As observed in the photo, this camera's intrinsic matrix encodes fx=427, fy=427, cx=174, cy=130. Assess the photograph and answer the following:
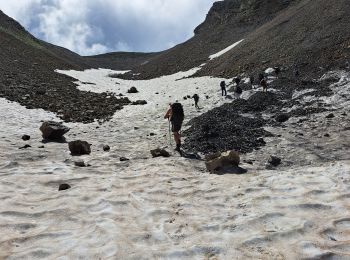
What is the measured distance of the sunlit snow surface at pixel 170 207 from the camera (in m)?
6.80

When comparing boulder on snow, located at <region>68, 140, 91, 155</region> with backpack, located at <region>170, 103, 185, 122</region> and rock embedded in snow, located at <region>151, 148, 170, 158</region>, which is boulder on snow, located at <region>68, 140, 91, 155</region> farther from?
backpack, located at <region>170, 103, 185, 122</region>

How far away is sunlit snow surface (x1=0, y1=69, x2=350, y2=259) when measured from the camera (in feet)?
22.3

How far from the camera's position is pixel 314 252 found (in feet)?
21.0

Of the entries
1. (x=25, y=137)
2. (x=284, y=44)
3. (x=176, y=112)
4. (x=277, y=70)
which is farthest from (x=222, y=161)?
(x=284, y=44)

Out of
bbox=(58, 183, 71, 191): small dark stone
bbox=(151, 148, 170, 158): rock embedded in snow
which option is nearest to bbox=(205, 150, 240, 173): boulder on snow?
bbox=(151, 148, 170, 158): rock embedded in snow

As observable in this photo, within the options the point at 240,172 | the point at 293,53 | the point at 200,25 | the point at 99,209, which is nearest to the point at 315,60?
the point at 293,53

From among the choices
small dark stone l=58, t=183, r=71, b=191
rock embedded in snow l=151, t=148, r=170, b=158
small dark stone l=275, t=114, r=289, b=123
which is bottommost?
small dark stone l=58, t=183, r=71, b=191

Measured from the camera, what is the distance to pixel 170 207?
29.3ft

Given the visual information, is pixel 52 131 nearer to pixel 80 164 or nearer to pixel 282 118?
pixel 80 164

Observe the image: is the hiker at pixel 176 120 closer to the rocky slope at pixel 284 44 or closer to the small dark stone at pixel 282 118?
the small dark stone at pixel 282 118

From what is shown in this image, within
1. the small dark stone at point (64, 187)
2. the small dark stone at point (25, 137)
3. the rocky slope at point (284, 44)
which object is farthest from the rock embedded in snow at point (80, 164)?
the rocky slope at point (284, 44)

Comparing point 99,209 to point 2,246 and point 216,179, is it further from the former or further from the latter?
point 216,179

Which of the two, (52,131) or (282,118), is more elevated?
(52,131)

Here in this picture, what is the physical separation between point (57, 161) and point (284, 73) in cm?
2163
